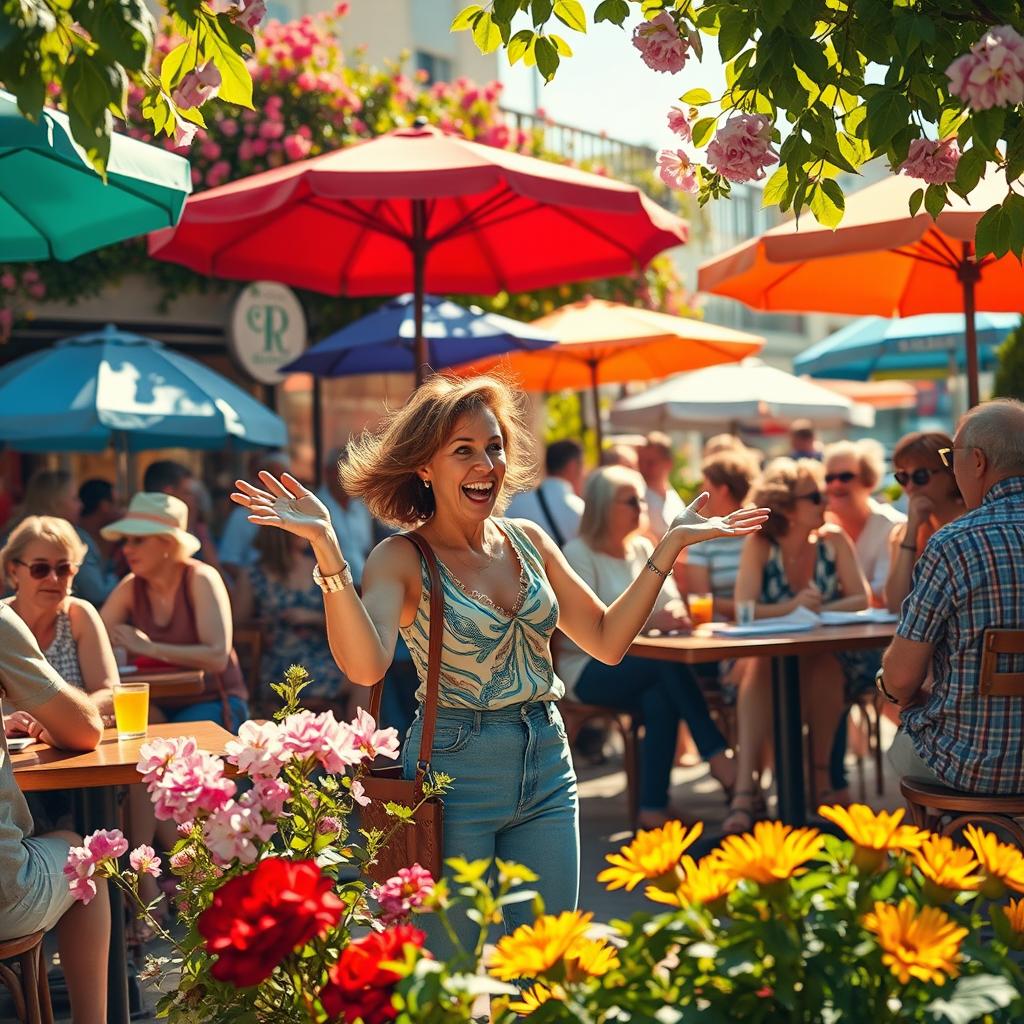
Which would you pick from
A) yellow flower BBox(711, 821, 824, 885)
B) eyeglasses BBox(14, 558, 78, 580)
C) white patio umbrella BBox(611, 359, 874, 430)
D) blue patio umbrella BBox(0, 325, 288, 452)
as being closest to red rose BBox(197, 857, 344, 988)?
yellow flower BBox(711, 821, 824, 885)

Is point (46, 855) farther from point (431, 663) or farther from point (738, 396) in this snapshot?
point (738, 396)

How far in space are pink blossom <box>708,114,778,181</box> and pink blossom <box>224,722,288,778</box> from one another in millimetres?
1575

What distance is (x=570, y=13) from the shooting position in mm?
2986

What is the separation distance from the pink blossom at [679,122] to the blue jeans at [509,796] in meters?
1.30

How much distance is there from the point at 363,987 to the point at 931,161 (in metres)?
1.92

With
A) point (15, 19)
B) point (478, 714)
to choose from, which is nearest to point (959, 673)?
point (478, 714)

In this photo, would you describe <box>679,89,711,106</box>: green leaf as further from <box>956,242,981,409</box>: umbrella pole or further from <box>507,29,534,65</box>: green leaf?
<box>956,242,981,409</box>: umbrella pole

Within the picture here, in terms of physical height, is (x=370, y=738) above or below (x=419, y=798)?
above

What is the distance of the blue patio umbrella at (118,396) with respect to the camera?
8.20 m

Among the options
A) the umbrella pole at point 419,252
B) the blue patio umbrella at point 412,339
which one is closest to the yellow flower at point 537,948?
the umbrella pole at point 419,252

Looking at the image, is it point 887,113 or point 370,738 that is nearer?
point 370,738

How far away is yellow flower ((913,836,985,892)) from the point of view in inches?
72.1

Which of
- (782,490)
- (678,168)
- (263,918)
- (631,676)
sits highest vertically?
(678,168)

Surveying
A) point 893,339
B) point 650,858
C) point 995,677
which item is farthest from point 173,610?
point 893,339
